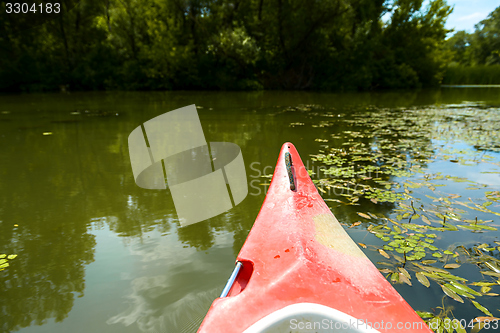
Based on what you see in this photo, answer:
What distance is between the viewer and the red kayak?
921 mm

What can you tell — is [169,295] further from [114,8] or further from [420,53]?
[420,53]

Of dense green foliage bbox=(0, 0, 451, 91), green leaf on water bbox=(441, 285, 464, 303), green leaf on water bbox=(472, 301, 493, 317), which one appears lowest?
green leaf on water bbox=(472, 301, 493, 317)

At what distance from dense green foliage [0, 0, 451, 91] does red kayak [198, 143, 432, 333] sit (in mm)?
18136

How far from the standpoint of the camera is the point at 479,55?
144ft

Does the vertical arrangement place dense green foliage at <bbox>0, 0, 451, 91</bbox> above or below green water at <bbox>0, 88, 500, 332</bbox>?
above

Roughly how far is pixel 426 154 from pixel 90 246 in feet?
14.9

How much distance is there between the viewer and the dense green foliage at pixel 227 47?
18.8 m

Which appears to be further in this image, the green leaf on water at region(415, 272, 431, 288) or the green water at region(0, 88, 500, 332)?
the green leaf on water at region(415, 272, 431, 288)
